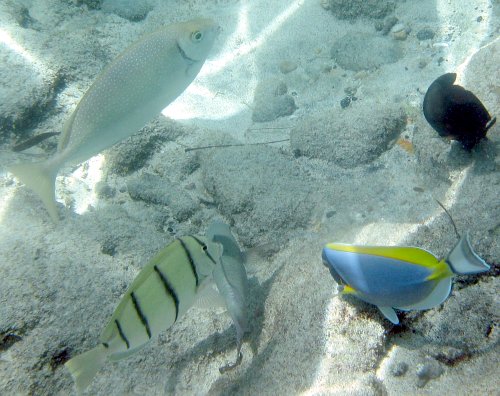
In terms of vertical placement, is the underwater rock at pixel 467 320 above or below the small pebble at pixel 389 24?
above

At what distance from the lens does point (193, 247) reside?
1.65 m

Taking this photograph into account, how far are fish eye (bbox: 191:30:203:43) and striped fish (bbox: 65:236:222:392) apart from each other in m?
1.51

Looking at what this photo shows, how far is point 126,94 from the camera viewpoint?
7.54ft

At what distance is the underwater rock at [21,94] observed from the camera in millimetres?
3705

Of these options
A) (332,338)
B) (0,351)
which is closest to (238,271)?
(332,338)

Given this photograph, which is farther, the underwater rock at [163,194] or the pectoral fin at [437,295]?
the underwater rock at [163,194]

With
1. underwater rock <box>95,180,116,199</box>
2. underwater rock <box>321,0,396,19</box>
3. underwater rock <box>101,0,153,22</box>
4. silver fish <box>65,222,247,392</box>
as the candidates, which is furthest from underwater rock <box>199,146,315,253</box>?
underwater rock <box>101,0,153,22</box>

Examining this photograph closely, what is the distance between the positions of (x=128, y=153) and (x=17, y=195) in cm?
119

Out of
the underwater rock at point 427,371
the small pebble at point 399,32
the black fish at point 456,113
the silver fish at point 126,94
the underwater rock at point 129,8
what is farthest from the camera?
the underwater rock at point 129,8

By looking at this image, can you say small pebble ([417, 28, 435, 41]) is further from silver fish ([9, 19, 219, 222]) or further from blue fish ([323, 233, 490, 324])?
blue fish ([323, 233, 490, 324])

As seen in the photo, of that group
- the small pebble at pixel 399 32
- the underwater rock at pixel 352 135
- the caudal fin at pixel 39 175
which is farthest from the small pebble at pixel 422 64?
the caudal fin at pixel 39 175

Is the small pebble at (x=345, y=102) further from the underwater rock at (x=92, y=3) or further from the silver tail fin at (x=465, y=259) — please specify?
the underwater rock at (x=92, y=3)

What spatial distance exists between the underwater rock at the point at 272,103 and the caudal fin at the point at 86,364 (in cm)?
354

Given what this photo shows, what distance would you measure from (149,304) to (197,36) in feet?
6.00
